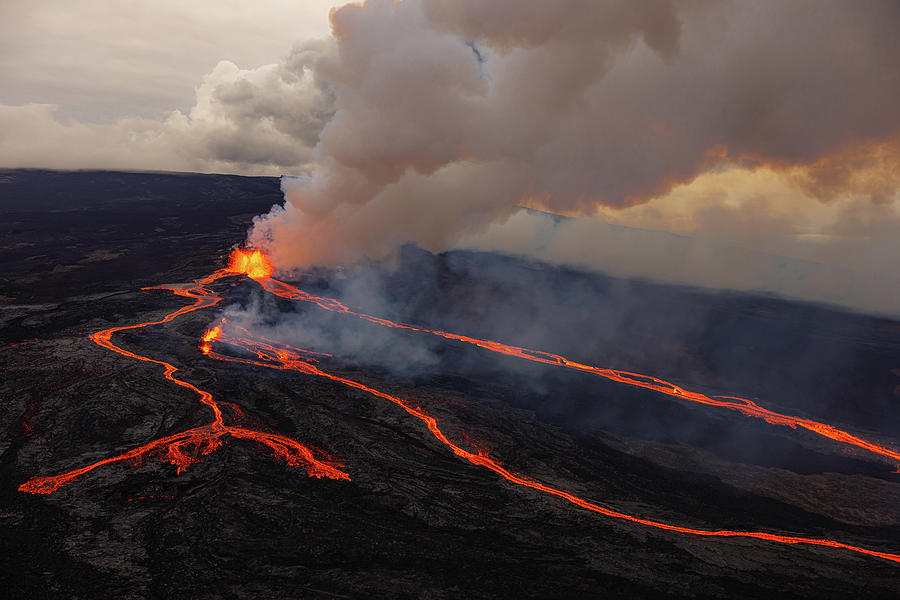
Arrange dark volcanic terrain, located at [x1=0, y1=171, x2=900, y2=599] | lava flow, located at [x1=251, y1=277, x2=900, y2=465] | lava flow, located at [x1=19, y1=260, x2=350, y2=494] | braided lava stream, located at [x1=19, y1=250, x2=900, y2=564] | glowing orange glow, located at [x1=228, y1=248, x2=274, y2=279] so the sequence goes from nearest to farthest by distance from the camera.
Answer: dark volcanic terrain, located at [x1=0, y1=171, x2=900, y2=599] < lava flow, located at [x1=19, y1=260, x2=350, y2=494] < braided lava stream, located at [x1=19, y1=250, x2=900, y2=564] < lava flow, located at [x1=251, y1=277, x2=900, y2=465] < glowing orange glow, located at [x1=228, y1=248, x2=274, y2=279]

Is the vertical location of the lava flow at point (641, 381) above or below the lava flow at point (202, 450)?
above

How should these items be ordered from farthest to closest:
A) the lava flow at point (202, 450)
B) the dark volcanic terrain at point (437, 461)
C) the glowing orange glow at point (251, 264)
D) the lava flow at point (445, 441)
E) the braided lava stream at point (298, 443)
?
the glowing orange glow at point (251, 264)
the braided lava stream at point (298, 443)
the lava flow at point (445, 441)
the lava flow at point (202, 450)
the dark volcanic terrain at point (437, 461)

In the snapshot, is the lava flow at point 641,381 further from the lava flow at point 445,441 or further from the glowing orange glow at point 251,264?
the lava flow at point 445,441

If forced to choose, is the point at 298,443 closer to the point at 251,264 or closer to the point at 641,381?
the point at 641,381

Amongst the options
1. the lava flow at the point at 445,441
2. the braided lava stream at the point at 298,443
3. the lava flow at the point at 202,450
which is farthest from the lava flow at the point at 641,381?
the lava flow at the point at 202,450

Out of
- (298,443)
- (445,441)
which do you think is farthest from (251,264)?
(445,441)

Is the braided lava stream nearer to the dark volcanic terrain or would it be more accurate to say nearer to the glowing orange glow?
the dark volcanic terrain

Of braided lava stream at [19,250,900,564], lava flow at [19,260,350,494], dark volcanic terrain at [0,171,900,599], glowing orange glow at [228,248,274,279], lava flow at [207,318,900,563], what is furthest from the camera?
glowing orange glow at [228,248,274,279]

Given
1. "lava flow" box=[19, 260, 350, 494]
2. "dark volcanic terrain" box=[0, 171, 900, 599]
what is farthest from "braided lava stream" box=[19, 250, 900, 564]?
"dark volcanic terrain" box=[0, 171, 900, 599]
